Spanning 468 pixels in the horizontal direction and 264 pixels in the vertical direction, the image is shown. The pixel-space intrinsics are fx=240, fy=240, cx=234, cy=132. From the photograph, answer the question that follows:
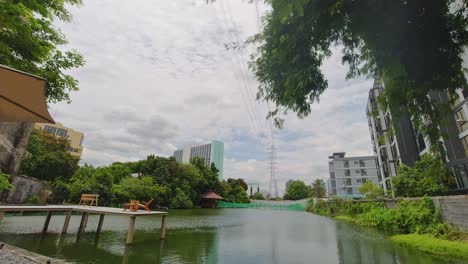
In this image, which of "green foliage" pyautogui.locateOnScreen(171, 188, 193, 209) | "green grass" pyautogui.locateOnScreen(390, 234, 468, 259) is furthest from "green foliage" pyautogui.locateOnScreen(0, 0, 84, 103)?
"green foliage" pyautogui.locateOnScreen(171, 188, 193, 209)

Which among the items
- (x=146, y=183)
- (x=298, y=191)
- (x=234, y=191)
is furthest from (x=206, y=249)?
(x=298, y=191)

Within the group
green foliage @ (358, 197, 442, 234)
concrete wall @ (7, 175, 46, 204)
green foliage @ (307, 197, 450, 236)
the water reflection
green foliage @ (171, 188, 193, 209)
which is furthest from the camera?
green foliage @ (171, 188, 193, 209)

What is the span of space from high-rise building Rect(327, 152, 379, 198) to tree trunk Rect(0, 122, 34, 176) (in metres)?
59.7

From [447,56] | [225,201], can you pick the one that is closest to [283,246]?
[447,56]

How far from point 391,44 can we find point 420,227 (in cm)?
1255

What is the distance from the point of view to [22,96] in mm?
2791

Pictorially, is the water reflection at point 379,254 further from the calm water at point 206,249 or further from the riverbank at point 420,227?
the riverbank at point 420,227

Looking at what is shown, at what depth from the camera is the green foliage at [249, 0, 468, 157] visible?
2.09m

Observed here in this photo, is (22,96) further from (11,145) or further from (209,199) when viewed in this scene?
(209,199)

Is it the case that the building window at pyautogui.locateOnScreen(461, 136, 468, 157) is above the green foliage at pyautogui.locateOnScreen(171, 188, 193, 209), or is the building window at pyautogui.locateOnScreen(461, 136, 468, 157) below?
above

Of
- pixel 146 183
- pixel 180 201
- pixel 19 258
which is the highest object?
pixel 146 183

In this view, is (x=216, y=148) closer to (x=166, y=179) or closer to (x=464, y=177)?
(x=166, y=179)

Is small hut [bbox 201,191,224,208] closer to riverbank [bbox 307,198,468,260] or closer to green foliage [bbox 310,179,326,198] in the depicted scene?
riverbank [bbox 307,198,468,260]

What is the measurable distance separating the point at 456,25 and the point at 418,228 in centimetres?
1200
